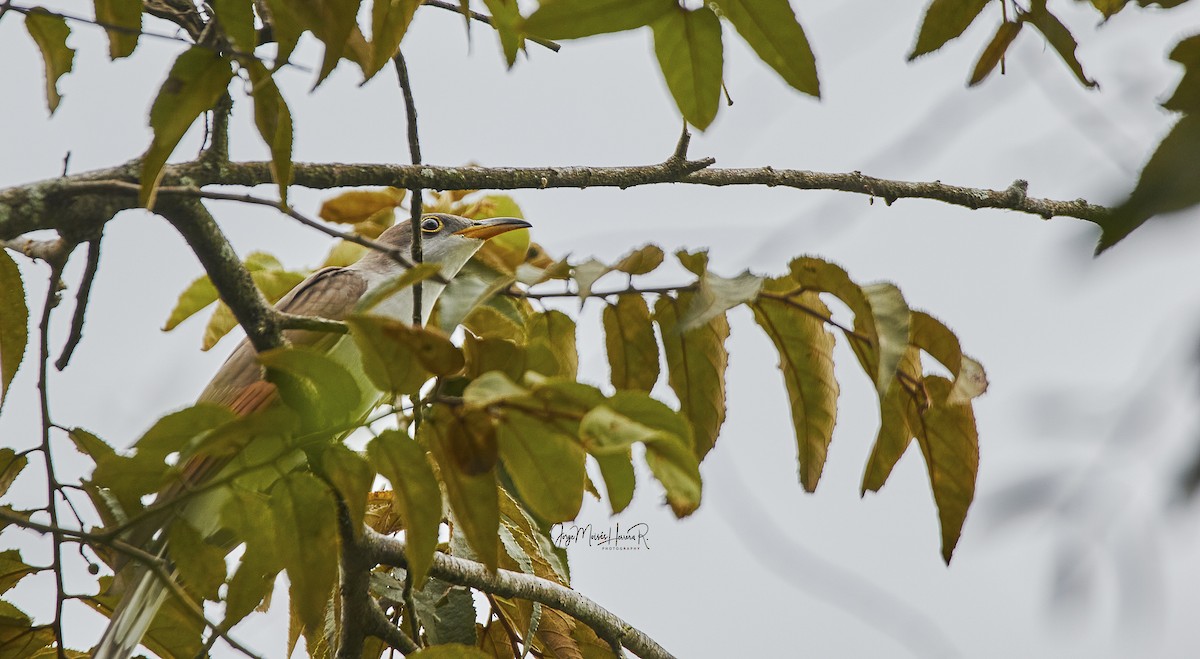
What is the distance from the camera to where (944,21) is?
1.71 meters

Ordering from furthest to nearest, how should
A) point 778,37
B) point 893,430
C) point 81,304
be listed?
point 81,304 → point 893,430 → point 778,37

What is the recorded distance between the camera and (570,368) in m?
2.31

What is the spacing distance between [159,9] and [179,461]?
1371mm

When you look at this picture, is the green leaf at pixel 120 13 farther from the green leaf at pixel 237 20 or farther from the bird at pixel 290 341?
the bird at pixel 290 341

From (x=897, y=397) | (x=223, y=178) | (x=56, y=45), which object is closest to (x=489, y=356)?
(x=897, y=397)

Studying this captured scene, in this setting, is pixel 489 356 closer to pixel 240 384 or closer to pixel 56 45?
pixel 56 45

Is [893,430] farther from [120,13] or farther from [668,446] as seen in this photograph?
[120,13]

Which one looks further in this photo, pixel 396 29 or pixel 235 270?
pixel 235 270

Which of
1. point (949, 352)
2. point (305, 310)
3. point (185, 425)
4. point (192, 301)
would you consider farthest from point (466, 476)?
point (305, 310)

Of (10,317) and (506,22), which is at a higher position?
(506,22)

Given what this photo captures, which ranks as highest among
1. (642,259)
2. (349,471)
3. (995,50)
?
(995,50)

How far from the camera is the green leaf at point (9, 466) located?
2.32m

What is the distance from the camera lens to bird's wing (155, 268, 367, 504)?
2717mm

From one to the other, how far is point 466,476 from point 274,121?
64 centimetres
